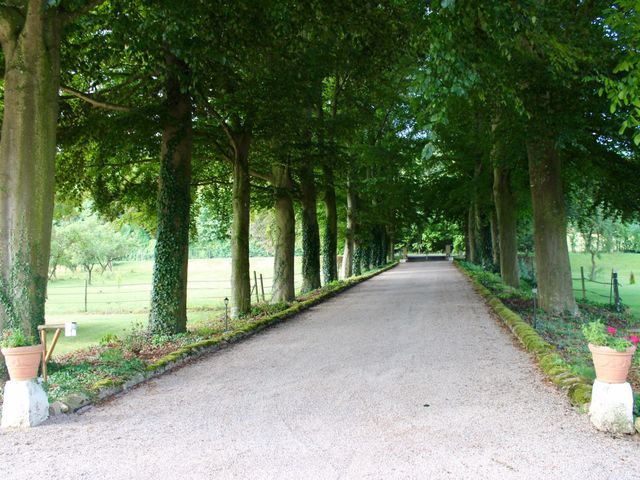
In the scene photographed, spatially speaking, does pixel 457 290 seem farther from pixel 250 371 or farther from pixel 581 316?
pixel 250 371

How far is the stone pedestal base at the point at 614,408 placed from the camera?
4355 millimetres

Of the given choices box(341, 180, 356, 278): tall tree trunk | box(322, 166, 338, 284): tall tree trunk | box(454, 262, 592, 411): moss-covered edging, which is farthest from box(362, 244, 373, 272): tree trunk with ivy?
box(454, 262, 592, 411): moss-covered edging

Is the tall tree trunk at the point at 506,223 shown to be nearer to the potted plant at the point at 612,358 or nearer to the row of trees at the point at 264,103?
the row of trees at the point at 264,103

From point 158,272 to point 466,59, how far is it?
697 centimetres

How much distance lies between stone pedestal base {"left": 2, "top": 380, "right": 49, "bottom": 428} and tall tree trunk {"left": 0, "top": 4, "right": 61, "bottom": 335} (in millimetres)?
1869

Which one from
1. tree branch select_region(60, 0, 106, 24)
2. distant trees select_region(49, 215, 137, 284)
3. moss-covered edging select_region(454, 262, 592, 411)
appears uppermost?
tree branch select_region(60, 0, 106, 24)

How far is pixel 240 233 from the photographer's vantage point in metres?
13.4

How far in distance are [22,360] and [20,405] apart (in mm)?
461

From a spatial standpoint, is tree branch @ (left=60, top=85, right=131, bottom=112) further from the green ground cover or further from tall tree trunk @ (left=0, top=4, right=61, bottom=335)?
the green ground cover

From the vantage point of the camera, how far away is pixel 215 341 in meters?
9.19

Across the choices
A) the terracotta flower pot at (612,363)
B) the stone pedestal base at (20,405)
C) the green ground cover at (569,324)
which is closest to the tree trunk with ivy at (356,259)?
the green ground cover at (569,324)

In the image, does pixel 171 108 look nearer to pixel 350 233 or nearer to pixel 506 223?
pixel 506 223

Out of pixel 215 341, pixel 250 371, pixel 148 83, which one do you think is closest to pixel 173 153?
pixel 148 83

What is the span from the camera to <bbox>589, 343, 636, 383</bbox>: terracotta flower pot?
434 centimetres
